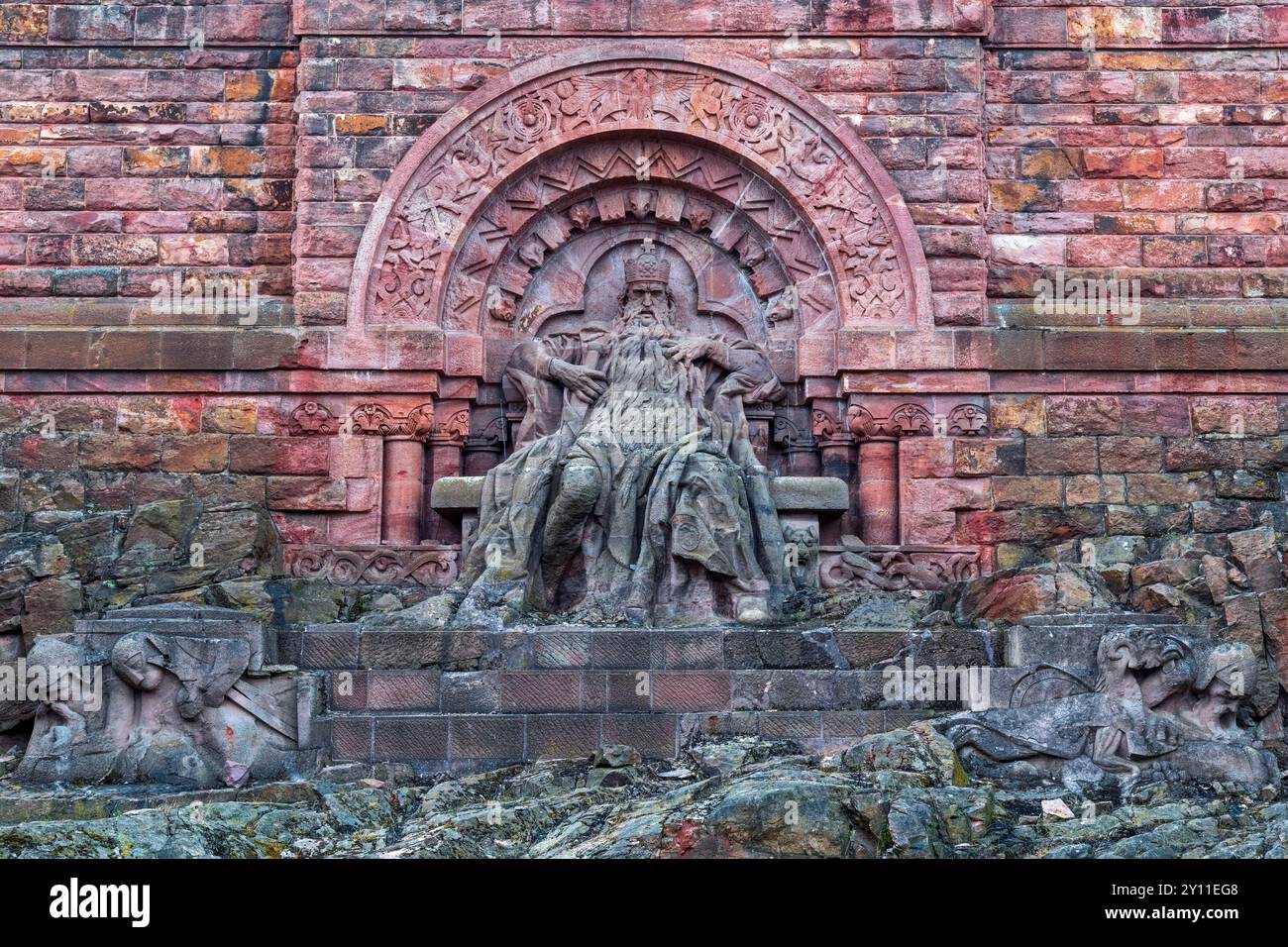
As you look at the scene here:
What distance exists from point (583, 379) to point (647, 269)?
123 cm

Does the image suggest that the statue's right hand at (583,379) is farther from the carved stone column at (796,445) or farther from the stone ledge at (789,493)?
the carved stone column at (796,445)

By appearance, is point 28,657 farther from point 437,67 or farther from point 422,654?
point 437,67

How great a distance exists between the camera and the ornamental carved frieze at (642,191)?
18.2 m

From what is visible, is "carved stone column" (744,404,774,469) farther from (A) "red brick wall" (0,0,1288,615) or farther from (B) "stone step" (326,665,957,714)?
(B) "stone step" (326,665,957,714)

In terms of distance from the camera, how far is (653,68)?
729 inches

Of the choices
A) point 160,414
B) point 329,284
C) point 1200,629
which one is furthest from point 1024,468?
point 160,414

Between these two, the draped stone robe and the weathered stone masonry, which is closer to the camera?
the draped stone robe

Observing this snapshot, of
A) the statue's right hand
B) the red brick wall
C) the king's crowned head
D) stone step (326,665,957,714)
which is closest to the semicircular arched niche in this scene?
the red brick wall

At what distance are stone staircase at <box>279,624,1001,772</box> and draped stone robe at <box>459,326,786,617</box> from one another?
40.0 inches

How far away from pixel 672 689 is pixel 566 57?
264 inches

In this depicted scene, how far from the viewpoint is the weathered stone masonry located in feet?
58.8

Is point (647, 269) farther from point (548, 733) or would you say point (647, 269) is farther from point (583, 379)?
point (548, 733)

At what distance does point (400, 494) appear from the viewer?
707 inches

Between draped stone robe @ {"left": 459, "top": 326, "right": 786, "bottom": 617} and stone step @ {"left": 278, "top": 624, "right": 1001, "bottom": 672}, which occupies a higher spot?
draped stone robe @ {"left": 459, "top": 326, "right": 786, "bottom": 617}
